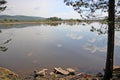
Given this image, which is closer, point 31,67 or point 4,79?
point 4,79

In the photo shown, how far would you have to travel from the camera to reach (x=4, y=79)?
16.5 m

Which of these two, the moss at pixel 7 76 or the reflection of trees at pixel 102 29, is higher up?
the reflection of trees at pixel 102 29

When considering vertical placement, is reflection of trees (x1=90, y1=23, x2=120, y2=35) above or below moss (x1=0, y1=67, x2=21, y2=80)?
above

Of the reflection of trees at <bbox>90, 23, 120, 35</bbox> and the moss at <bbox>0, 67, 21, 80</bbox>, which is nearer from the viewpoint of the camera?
the reflection of trees at <bbox>90, 23, 120, 35</bbox>

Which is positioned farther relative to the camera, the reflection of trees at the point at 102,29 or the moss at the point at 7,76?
the moss at the point at 7,76

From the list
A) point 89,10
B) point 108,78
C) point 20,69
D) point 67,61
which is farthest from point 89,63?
point 89,10

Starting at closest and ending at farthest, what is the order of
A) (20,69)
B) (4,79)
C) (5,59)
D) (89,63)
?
(4,79) → (20,69) → (89,63) → (5,59)

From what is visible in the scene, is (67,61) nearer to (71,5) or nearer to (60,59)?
(60,59)

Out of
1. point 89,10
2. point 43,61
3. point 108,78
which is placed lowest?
point 43,61

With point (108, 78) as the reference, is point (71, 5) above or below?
above

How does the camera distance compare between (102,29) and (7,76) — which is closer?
(102,29)

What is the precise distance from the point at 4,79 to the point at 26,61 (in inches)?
480

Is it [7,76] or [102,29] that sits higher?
[102,29]

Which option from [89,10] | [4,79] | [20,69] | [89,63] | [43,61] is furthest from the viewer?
[43,61]
